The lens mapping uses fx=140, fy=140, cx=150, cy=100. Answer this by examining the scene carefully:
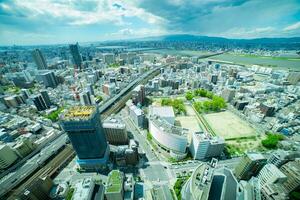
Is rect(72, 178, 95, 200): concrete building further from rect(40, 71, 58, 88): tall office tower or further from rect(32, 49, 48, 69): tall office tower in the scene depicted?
rect(32, 49, 48, 69): tall office tower

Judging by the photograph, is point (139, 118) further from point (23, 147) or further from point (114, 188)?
point (23, 147)

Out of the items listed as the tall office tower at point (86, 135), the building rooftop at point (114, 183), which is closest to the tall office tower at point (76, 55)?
the tall office tower at point (86, 135)

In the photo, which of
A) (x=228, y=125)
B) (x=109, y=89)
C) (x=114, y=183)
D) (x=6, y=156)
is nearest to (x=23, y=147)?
(x=6, y=156)

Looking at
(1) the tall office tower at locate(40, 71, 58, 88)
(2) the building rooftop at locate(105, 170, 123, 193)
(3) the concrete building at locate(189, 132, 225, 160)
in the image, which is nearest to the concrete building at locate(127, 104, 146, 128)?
(3) the concrete building at locate(189, 132, 225, 160)

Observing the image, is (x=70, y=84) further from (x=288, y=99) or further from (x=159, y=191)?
(x=288, y=99)

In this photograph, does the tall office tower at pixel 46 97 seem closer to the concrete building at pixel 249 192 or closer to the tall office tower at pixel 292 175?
the concrete building at pixel 249 192
